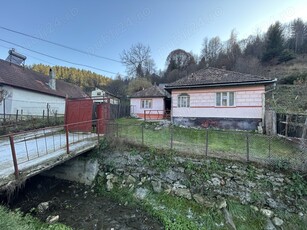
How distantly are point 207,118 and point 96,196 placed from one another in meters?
10.3

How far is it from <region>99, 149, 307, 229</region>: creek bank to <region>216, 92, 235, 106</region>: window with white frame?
26.1 feet

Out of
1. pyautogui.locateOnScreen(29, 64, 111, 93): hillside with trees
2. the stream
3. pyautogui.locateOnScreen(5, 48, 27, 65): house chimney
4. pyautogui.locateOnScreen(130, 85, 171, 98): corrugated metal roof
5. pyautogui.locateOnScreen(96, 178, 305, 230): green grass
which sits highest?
pyautogui.locateOnScreen(29, 64, 111, 93): hillside with trees

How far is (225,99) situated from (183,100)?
338 cm

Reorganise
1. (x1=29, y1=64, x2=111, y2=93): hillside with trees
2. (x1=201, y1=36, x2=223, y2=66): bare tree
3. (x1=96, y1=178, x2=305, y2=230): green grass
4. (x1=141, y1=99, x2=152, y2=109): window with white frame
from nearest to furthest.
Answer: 1. (x1=96, y1=178, x2=305, y2=230): green grass
2. (x1=141, y1=99, x2=152, y2=109): window with white frame
3. (x1=201, y1=36, x2=223, y2=66): bare tree
4. (x1=29, y1=64, x2=111, y2=93): hillside with trees

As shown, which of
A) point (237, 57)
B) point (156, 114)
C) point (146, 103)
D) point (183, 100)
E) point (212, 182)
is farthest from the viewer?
point (237, 57)

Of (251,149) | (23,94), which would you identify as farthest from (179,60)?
(251,149)

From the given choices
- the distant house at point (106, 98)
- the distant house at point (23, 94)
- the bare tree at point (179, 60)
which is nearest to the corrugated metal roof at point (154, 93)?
the distant house at point (106, 98)

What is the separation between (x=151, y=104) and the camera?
21656 millimetres

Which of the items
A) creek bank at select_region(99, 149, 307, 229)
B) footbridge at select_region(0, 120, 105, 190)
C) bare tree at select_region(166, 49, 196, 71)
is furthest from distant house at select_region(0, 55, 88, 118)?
bare tree at select_region(166, 49, 196, 71)

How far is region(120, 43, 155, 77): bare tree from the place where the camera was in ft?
139

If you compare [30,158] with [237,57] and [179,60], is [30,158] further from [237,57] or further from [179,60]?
[179,60]

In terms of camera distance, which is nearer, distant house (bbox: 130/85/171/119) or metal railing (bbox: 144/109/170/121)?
metal railing (bbox: 144/109/170/121)

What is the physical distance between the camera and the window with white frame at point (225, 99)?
1331 centimetres

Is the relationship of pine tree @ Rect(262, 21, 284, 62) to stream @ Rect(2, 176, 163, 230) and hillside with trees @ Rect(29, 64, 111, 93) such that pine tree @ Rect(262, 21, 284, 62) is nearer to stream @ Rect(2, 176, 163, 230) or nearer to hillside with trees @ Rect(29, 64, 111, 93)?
stream @ Rect(2, 176, 163, 230)
